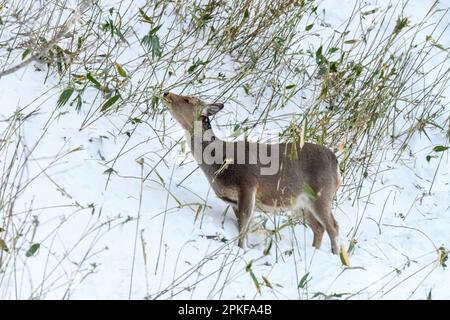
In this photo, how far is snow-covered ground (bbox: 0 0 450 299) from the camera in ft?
16.1

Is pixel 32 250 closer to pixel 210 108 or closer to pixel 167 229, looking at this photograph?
pixel 167 229

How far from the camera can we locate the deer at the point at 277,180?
6.51 metres

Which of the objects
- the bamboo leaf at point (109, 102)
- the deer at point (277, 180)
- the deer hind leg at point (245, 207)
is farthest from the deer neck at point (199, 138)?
the bamboo leaf at point (109, 102)

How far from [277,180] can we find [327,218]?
47cm

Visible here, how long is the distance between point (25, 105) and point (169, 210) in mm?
1452

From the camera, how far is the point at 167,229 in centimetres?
576

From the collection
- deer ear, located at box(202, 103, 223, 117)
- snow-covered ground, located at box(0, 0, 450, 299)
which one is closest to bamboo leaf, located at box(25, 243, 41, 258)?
snow-covered ground, located at box(0, 0, 450, 299)

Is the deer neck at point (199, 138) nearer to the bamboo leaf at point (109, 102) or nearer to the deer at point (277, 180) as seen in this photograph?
the deer at point (277, 180)

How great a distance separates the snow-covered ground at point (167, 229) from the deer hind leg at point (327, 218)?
9cm

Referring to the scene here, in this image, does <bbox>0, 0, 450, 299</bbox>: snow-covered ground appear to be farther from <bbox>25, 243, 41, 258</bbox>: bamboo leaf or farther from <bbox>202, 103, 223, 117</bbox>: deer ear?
<bbox>202, 103, 223, 117</bbox>: deer ear

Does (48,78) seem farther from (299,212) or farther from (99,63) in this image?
(299,212)

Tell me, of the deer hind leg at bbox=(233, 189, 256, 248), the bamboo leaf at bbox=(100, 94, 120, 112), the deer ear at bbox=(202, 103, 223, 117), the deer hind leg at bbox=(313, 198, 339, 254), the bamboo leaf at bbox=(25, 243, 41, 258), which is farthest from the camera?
the deer ear at bbox=(202, 103, 223, 117)
